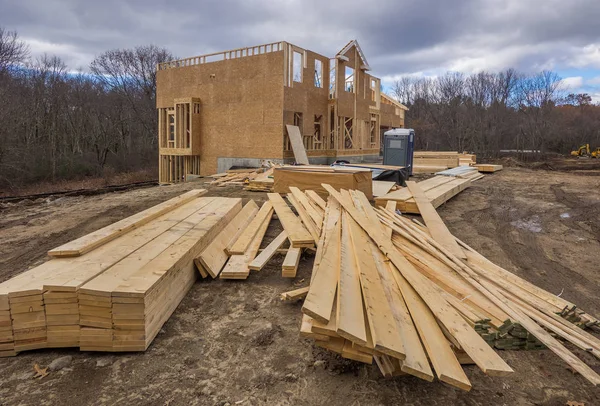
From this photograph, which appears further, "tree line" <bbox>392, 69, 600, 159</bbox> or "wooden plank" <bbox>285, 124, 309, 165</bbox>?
"tree line" <bbox>392, 69, 600, 159</bbox>

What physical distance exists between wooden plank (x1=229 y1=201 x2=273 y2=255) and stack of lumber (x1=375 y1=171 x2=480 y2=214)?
257cm

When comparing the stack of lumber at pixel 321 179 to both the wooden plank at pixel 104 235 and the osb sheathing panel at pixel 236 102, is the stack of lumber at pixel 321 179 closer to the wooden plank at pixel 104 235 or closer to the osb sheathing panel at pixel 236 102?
the wooden plank at pixel 104 235

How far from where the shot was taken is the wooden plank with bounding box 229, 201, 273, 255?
16.2 ft

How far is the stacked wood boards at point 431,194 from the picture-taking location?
26.7ft

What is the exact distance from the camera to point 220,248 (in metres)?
4.93

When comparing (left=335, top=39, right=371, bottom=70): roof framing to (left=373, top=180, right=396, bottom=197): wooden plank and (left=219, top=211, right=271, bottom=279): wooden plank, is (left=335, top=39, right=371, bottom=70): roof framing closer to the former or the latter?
(left=373, top=180, right=396, bottom=197): wooden plank

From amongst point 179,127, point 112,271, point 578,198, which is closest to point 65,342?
point 112,271

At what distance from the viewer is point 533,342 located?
121 inches

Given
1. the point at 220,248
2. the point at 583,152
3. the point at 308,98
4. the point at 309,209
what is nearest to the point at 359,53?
the point at 308,98

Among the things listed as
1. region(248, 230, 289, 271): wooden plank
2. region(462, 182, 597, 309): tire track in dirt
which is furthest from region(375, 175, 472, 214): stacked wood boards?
region(248, 230, 289, 271): wooden plank

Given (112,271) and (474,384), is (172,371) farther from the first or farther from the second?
(474,384)

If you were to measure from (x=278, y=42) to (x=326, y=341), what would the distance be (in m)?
15.3

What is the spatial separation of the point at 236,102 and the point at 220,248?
539 inches

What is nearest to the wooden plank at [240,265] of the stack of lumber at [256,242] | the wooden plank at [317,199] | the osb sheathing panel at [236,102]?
the stack of lumber at [256,242]
